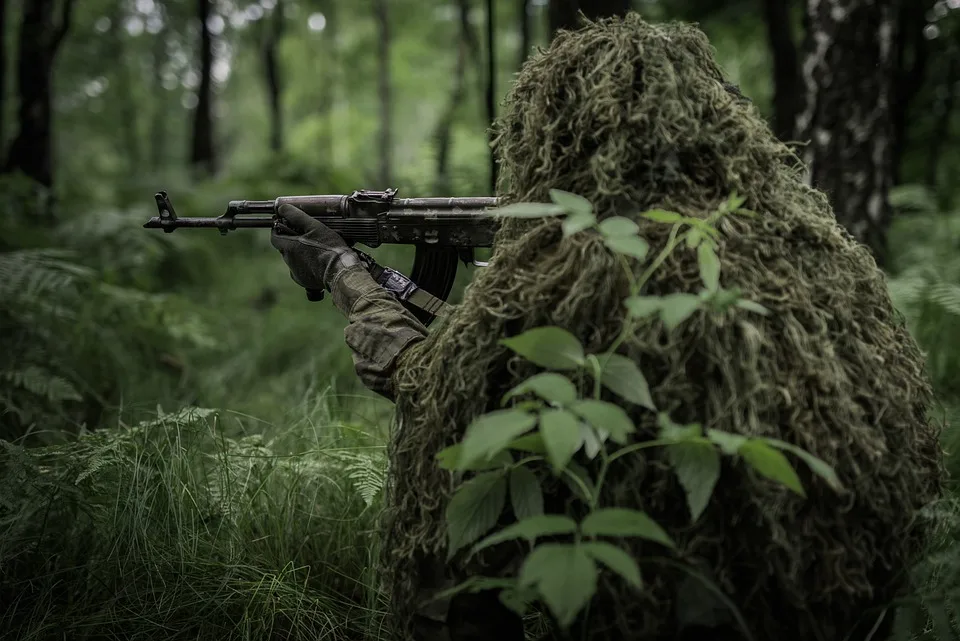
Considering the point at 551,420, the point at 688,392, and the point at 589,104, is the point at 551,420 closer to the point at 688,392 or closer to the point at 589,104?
the point at 688,392

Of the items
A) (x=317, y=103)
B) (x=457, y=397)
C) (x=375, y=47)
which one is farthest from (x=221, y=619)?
(x=317, y=103)

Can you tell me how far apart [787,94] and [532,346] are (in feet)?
24.7

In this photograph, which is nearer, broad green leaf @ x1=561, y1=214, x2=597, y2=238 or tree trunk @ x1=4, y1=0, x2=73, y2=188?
broad green leaf @ x1=561, y1=214, x2=597, y2=238

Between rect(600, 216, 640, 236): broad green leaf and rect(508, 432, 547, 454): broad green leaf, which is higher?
rect(600, 216, 640, 236): broad green leaf

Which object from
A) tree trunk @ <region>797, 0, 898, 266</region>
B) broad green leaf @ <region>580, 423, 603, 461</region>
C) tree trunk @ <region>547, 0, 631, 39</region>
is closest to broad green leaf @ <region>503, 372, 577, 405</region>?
broad green leaf @ <region>580, 423, 603, 461</region>

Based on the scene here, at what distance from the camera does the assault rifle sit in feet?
7.72

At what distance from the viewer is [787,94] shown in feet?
25.9

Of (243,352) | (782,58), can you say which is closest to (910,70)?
(782,58)

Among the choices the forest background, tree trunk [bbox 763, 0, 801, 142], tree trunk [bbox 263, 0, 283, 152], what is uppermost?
tree trunk [bbox 263, 0, 283, 152]

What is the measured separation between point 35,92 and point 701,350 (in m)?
8.55

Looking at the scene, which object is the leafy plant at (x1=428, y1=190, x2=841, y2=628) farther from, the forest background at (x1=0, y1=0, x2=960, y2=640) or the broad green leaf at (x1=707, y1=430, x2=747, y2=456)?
the forest background at (x1=0, y1=0, x2=960, y2=640)

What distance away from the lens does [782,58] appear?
789 cm

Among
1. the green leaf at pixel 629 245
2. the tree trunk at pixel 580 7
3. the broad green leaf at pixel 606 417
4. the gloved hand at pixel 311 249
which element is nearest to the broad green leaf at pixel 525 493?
the broad green leaf at pixel 606 417

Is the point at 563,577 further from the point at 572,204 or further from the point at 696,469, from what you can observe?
the point at 572,204
